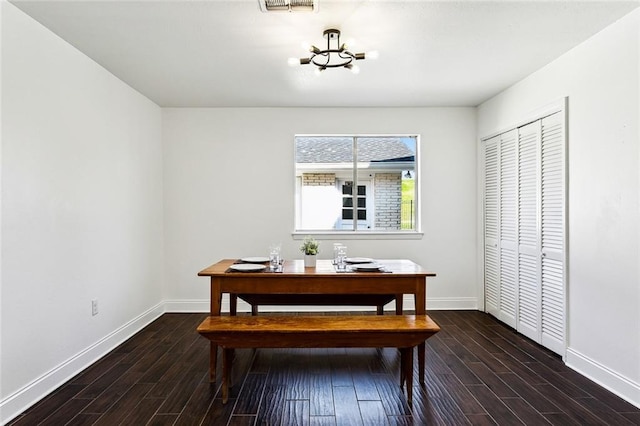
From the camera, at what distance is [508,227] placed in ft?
12.4

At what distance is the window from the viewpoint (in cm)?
457

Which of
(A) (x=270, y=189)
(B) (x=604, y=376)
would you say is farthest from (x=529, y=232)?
(A) (x=270, y=189)

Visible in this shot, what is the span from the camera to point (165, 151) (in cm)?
442

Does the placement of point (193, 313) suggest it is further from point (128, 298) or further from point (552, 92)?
point (552, 92)

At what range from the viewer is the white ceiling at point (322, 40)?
2254mm

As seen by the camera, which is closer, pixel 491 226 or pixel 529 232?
pixel 529 232

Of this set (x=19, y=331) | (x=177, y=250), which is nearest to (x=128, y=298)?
(x=177, y=250)

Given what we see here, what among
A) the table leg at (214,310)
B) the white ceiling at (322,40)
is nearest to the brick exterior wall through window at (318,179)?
the white ceiling at (322,40)

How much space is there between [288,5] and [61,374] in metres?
2.98

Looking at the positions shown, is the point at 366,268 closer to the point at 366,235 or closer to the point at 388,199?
the point at 366,235

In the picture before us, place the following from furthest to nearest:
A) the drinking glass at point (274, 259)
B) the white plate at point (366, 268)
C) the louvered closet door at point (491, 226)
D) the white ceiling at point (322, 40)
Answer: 1. the louvered closet door at point (491, 226)
2. the drinking glass at point (274, 259)
3. the white plate at point (366, 268)
4. the white ceiling at point (322, 40)

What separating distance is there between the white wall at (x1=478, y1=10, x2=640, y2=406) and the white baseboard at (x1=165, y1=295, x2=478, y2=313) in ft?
5.25

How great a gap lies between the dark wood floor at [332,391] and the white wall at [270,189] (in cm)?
125

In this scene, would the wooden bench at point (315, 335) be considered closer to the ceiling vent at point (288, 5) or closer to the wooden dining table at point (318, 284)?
the wooden dining table at point (318, 284)
